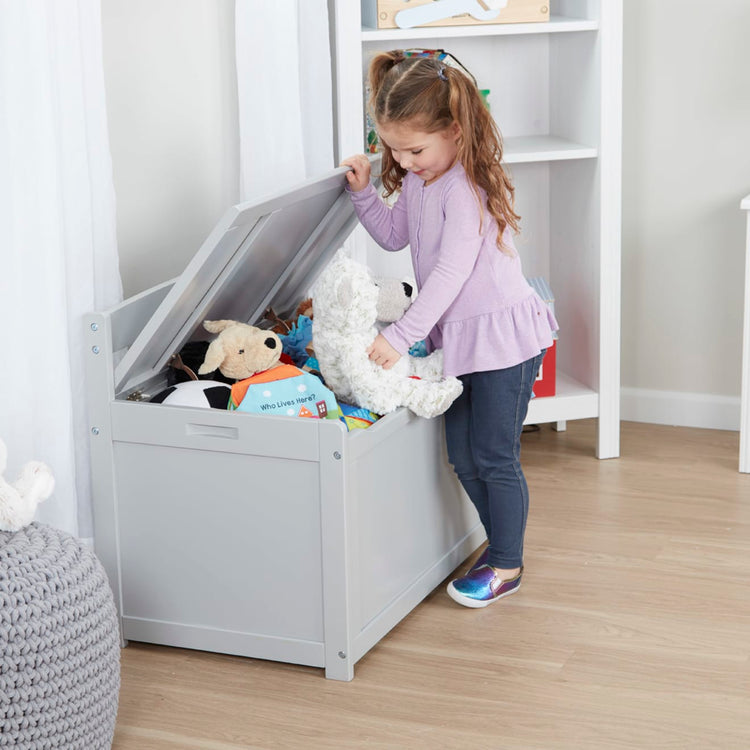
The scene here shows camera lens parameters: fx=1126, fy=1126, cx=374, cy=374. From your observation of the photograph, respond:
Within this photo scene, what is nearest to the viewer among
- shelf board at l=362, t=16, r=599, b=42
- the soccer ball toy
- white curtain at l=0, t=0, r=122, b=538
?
white curtain at l=0, t=0, r=122, b=538

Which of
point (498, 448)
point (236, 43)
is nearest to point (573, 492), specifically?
point (498, 448)

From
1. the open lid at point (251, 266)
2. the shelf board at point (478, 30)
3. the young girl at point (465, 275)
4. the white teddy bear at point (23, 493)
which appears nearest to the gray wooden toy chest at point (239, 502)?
the open lid at point (251, 266)

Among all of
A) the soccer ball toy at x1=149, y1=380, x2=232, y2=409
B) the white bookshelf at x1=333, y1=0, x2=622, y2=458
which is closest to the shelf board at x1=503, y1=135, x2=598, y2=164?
the white bookshelf at x1=333, y1=0, x2=622, y2=458

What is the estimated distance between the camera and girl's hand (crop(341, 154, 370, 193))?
72.2 inches

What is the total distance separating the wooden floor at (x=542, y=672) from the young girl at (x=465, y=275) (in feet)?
0.42

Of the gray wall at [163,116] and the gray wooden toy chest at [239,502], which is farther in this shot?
the gray wall at [163,116]

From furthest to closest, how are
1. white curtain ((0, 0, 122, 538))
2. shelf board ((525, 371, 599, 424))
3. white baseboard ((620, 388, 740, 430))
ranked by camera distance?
white baseboard ((620, 388, 740, 430))
shelf board ((525, 371, 599, 424))
white curtain ((0, 0, 122, 538))

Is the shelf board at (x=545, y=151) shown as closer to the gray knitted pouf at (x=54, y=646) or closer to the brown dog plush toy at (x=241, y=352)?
the brown dog plush toy at (x=241, y=352)

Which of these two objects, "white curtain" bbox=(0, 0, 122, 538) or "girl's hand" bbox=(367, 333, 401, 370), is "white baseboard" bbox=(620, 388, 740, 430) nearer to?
"girl's hand" bbox=(367, 333, 401, 370)

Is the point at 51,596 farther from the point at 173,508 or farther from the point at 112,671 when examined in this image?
the point at 173,508

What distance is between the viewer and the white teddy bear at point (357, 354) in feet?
5.48

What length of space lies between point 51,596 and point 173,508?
34cm

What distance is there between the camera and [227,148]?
2125mm

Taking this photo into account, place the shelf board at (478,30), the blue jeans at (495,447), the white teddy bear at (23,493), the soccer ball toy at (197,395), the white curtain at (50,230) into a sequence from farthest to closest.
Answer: the shelf board at (478,30), the blue jeans at (495,447), the soccer ball toy at (197,395), the white curtain at (50,230), the white teddy bear at (23,493)
